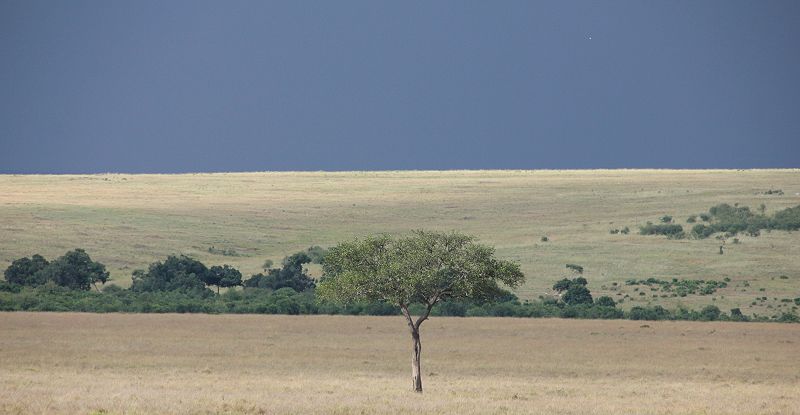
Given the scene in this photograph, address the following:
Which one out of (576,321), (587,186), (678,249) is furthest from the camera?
(587,186)

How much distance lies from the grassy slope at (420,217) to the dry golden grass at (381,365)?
20454 millimetres

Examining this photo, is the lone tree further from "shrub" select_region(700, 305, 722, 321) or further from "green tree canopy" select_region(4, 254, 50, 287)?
"green tree canopy" select_region(4, 254, 50, 287)

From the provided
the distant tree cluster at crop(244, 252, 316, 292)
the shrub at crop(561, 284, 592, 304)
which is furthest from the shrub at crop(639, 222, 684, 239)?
the distant tree cluster at crop(244, 252, 316, 292)

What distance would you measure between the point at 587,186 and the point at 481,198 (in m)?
22.2

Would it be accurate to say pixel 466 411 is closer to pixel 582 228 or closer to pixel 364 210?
pixel 582 228

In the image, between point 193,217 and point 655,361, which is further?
point 193,217

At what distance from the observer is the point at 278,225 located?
130m

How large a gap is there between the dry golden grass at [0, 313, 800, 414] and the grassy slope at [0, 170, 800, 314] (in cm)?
2045

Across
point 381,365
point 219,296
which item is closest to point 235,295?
point 219,296

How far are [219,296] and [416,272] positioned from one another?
47174 millimetres

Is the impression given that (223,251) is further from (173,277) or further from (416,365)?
(416,365)

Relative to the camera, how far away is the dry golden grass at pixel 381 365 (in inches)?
1568

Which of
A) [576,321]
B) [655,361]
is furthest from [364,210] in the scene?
[655,361]

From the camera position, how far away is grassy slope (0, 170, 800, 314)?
105 meters
